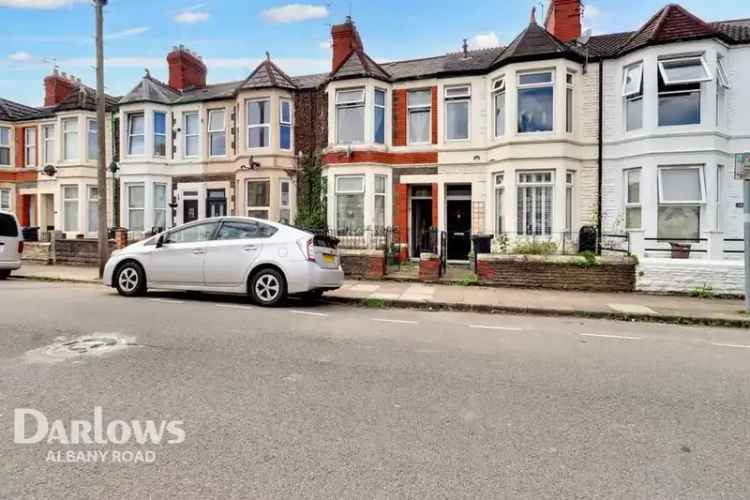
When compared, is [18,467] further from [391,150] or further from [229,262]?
[391,150]

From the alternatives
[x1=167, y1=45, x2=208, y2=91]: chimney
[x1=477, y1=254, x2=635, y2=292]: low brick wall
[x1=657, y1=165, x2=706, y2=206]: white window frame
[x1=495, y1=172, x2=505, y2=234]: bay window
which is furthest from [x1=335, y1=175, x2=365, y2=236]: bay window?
[x1=167, y1=45, x2=208, y2=91]: chimney

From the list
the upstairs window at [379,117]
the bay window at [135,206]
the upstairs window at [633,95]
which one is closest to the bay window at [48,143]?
the bay window at [135,206]

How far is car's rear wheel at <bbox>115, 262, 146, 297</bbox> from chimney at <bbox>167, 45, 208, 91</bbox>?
15.0m

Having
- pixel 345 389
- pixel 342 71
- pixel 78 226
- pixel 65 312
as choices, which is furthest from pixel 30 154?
pixel 345 389

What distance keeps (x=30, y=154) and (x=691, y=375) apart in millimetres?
29913

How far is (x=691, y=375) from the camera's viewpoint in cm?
541

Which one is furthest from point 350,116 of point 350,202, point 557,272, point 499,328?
point 499,328

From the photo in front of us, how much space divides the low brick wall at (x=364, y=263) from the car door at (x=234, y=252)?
444 cm

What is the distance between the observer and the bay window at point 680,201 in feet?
46.7

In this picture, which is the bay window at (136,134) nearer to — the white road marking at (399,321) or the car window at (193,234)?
the car window at (193,234)

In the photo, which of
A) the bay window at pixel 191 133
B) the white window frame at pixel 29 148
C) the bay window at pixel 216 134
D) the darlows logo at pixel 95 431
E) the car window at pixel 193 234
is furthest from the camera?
the white window frame at pixel 29 148

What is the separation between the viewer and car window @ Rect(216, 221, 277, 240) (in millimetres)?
9812

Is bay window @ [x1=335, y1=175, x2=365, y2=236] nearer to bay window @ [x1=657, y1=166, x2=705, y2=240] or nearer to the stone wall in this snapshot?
the stone wall

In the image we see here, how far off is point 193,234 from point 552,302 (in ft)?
24.8
